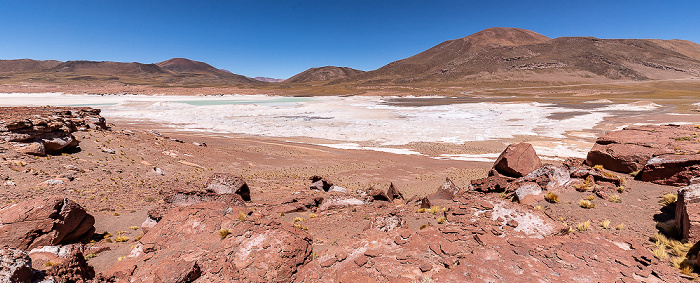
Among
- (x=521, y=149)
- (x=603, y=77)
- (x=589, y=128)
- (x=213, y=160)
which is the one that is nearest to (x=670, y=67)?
(x=603, y=77)

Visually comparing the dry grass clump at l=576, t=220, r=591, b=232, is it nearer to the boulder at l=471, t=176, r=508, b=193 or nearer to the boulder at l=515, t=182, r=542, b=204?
the boulder at l=515, t=182, r=542, b=204

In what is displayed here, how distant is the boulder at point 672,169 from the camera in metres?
10.2

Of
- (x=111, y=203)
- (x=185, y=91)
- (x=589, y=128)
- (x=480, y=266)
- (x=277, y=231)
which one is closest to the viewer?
(x=480, y=266)

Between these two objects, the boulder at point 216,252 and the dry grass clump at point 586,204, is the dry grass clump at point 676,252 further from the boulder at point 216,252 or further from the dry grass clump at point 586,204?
the boulder at point 216,252

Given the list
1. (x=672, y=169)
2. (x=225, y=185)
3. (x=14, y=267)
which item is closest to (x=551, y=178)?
(x=672, y=169)

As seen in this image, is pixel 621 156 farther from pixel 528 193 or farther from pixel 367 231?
pixel 367 231

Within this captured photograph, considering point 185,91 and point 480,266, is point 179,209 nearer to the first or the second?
point 480,266

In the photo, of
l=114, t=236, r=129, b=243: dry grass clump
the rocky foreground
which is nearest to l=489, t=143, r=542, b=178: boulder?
the rocky foreground

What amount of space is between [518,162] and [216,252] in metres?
14.2

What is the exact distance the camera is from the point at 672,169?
1069cm

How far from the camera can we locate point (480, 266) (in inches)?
239

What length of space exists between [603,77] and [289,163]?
193069 millimetres

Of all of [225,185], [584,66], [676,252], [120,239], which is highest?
[584,66]

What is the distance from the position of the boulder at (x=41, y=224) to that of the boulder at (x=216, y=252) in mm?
→ 2244
